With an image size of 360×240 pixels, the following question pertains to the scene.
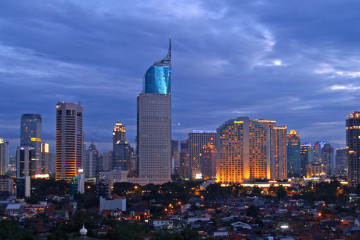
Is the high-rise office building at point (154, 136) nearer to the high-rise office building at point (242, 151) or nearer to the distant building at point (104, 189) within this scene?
the high-rise office building at point (242, 151)

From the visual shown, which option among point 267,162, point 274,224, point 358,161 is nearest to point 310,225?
point 274,224

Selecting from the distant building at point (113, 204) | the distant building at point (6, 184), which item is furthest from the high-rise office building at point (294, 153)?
the distant building at point (113, 204)

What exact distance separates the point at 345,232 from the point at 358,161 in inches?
2332

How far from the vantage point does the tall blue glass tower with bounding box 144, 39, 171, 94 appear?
112 meters

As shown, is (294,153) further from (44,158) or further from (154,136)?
(154,136)

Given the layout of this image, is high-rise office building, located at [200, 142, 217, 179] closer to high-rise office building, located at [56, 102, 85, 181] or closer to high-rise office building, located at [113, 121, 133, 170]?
high-rise office building, located at [113, 121, 133, 170]

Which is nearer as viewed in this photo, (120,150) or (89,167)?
(89,167)

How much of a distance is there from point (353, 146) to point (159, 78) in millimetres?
38820

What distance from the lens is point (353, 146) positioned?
320 feet

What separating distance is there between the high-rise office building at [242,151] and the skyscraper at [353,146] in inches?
921

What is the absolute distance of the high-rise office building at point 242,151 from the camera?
115812 mm

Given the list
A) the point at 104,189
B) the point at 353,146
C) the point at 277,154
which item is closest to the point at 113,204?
the point at 104,189

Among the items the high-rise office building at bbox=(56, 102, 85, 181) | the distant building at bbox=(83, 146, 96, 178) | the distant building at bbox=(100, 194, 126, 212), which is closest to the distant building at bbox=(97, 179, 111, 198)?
the distant building at bbox=(100, 194, 126, 212)

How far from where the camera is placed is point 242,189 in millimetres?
85312
